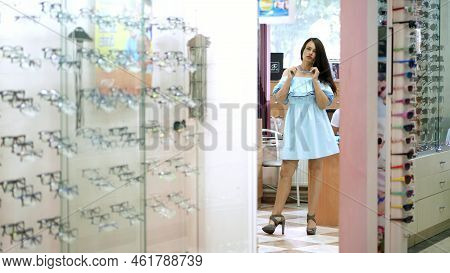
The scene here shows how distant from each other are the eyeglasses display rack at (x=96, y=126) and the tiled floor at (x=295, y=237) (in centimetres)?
92

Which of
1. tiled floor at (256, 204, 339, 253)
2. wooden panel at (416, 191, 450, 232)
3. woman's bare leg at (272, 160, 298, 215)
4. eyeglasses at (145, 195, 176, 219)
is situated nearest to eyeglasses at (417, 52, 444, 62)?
wooden panel at (416, 191, 450, 232)

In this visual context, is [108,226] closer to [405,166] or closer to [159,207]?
[159,207]

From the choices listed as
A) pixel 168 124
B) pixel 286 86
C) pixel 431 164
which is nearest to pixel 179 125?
pixel 168 124

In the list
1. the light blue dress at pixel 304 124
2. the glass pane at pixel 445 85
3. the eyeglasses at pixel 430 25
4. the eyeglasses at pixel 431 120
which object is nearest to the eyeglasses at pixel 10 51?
the light blue dress at pixel 304 124

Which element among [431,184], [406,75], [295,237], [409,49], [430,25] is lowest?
[295,237]

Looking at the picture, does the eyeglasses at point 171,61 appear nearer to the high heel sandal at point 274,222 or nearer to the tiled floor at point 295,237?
the tiled floor at point 295,237

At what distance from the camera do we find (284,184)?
3.64m

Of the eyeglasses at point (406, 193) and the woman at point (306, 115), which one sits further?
the woman at point (306, 115)

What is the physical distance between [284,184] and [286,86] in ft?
1.96

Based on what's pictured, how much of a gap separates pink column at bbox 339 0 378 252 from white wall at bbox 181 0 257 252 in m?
0.52

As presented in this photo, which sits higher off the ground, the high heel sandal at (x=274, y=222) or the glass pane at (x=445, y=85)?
the glass pane at (x=445, y=85)

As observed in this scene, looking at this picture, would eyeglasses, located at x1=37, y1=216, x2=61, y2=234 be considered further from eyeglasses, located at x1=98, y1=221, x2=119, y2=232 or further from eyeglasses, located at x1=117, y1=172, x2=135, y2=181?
eyeglasses, located at x1=117, y1=172, x2=135, y2=181

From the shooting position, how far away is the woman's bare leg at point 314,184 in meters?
3.60

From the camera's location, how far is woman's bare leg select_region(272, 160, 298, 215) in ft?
11.6
